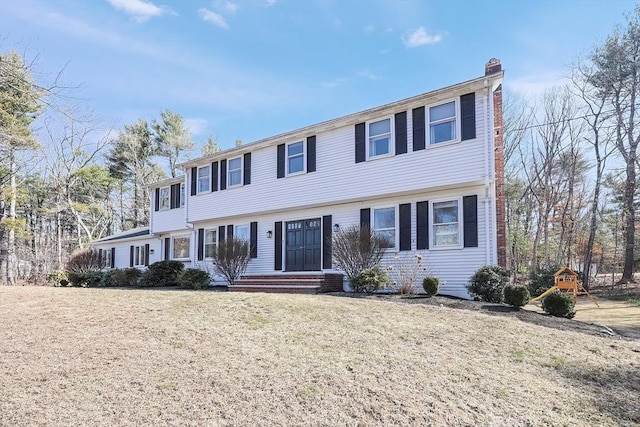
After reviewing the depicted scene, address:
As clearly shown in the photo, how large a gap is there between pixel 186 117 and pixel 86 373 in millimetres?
36111

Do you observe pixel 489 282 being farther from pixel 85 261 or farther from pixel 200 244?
pixel 85 261

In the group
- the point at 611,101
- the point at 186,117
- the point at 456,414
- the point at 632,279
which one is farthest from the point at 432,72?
the point at 186,117

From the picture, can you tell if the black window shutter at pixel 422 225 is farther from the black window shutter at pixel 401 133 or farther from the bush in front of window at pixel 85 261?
the bush in front of window at pixel 85 261

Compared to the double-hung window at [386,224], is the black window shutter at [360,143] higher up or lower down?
higher up

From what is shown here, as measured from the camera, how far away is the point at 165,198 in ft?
71.8

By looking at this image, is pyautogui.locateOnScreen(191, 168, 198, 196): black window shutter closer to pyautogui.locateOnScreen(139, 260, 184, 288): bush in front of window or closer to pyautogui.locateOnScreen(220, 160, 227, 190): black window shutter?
pyautogui.locateOnScreen(220, 160, 227, 190): black window shutter

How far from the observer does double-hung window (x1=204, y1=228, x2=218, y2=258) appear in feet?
60.7

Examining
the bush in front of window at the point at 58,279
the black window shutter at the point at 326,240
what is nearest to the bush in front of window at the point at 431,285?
the black window shutter at the point at 326,240

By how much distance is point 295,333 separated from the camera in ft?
19.9

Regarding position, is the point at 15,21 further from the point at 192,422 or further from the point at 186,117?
the point at 186,117

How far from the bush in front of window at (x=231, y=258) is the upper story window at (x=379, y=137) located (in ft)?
19.1

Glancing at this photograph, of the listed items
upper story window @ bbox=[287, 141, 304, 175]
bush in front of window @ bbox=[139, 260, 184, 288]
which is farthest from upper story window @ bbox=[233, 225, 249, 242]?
upper story window @ bbox=[287, 141, 304, 175]

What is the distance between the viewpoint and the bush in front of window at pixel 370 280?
1127 cm

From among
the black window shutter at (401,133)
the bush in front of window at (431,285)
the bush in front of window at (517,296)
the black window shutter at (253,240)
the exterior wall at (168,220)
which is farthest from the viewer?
the exterior wall at (168,220)
